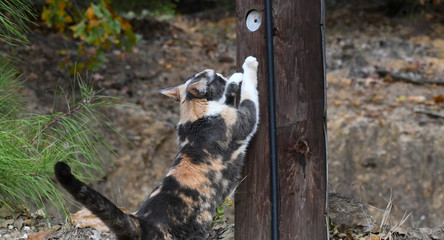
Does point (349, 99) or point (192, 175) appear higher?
point (349, 99)

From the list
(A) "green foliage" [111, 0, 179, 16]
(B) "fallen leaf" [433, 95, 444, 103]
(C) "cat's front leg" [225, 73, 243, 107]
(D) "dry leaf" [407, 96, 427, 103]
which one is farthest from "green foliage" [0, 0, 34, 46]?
(B) "fallen leaf" [433, 95, 444, 103]

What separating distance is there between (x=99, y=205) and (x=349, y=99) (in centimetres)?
525

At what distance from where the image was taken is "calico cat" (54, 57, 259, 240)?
2773mm

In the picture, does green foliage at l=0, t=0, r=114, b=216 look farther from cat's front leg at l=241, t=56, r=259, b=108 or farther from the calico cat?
cat's front leg at l=241, t=56, r=259, b=108

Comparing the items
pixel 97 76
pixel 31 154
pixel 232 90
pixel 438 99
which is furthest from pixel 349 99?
pixel 31 154

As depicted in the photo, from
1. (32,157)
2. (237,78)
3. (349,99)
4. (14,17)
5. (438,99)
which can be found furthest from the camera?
(349,99)

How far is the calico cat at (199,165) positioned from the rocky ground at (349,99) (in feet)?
7.63

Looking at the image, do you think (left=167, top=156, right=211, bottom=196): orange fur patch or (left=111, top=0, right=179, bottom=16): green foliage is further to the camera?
(left=111, top=0, right=179, bottom=16): green foliage

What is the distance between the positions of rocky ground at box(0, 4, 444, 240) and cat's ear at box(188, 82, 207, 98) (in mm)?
2308

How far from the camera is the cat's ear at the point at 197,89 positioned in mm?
3447

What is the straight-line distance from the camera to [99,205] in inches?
101

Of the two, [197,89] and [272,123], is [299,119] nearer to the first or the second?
[272,123]

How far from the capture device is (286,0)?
298 centimetres

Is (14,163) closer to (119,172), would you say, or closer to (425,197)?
(119,172)
